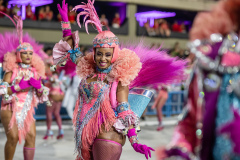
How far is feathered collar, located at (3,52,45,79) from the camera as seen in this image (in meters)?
5.74

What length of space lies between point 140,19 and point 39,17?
520 centimetres

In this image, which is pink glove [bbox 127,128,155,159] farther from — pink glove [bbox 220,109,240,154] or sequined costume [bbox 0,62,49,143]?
sequined costume [bbox 0,62,49,143]

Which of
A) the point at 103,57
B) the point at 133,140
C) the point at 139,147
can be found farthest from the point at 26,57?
the point at 139,147

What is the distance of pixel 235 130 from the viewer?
1.84 meters

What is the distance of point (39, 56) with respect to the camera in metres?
6.30

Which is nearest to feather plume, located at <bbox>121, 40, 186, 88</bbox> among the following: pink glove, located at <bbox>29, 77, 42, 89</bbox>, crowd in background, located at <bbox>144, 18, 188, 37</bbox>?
pink glove, located at <bbox>29, 77, 42, 89</bbox>

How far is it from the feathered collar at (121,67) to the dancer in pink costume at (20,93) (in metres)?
1.67

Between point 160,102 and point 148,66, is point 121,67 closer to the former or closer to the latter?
point 148,66

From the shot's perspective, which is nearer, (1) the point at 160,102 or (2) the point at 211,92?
(2) the point at 211,92

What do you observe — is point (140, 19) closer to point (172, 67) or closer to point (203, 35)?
point (172, 67)

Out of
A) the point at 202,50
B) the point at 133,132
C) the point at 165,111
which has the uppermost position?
the point at 202,50

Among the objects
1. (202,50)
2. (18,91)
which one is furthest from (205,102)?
(18,91)

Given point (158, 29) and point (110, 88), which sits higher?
point (158, 29)

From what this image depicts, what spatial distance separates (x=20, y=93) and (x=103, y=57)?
7.07 ft
